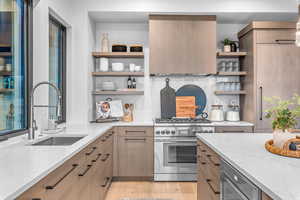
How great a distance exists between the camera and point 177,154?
3525 millimetres

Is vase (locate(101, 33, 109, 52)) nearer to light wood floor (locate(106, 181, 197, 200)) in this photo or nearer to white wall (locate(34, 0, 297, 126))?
white wall (locate(34, 0, 297, 126))

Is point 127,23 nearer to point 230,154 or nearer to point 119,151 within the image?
point 119,151

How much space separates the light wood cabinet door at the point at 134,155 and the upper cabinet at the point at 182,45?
1.07 metres

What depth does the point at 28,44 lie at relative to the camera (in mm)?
2428

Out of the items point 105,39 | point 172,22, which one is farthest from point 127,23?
point 172,22

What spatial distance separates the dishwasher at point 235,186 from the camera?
3.83 feet

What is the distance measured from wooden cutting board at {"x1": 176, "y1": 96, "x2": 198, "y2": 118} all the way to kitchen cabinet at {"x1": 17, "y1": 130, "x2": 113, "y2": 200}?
1.35m

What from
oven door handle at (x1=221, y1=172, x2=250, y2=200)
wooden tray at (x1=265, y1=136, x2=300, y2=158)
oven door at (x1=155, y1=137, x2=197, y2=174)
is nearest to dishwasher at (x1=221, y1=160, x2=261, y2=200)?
oven door handle at (x1=221, y1=172, x2=250, y2=200)

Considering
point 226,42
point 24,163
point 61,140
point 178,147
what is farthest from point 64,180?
point 226,42

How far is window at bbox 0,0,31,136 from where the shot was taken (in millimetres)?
2111

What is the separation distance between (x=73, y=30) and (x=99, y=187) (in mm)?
2278

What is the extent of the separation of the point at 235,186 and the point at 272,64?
265 centimetres

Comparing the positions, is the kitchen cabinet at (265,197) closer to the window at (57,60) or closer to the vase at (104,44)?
the window at (57,60)

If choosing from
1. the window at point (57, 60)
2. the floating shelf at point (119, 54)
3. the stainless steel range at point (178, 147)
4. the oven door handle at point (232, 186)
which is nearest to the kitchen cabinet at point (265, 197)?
the oven door handle at point (232, 186)
